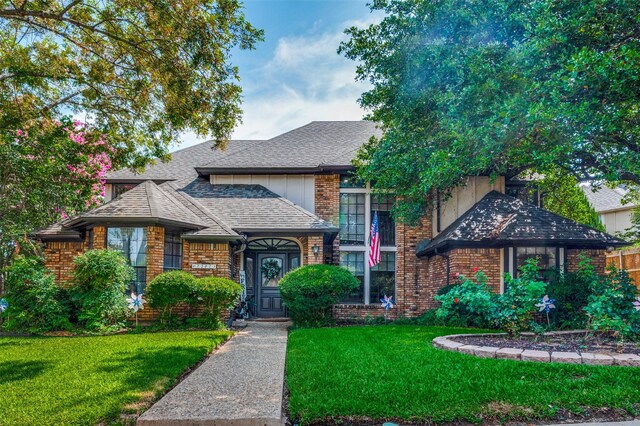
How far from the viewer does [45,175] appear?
41.4 feet

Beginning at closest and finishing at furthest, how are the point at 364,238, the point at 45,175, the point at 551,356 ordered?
the point at 551,356 < the point at 45,175 < the point at 364,238

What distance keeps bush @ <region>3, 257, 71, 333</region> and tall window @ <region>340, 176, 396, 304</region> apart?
840cm

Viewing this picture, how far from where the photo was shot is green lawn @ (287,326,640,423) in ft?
13.6

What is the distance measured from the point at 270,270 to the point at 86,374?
30.5 feet

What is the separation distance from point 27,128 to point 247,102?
18.0 ft

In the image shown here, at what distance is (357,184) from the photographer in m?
15.1

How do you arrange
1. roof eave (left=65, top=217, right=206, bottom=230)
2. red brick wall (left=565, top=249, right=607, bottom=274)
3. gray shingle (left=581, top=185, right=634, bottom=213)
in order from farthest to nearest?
gray shingle (left=581, top=185, right=634, bottom=213), red brick wall (left=565, top=249, right=607, bottom=274), roof eave (left=65, top=217, right=206, bottom=230)

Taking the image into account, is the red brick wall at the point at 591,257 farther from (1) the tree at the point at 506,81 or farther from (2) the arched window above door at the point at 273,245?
(2) the arched window above door at the point at 273,245

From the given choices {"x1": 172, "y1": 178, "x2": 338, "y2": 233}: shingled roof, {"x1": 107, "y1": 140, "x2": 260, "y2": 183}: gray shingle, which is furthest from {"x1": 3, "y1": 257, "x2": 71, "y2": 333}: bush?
{"x1": 107, "y1": 140, "x2": 260, "y2": 183}: gray shingle

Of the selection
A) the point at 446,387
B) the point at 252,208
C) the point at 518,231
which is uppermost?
the point at 252,208

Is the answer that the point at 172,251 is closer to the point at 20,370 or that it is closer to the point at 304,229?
the point at 304,229

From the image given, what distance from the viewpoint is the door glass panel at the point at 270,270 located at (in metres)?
14.8

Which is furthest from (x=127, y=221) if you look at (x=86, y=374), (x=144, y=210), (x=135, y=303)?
(x=86, y=374)

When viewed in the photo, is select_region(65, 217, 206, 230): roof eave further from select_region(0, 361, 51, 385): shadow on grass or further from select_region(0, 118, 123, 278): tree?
select_region(0, 361, 51, 385): shadow on grass
